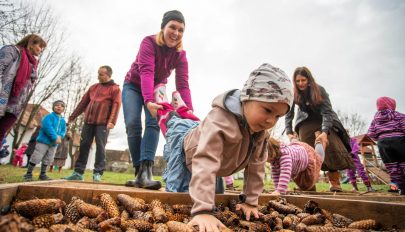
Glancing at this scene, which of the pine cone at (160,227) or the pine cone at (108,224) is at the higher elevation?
the pine cone at (108,224)

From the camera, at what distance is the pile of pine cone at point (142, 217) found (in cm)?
145

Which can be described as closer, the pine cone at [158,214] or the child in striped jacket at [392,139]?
the pine cone at [158,214]

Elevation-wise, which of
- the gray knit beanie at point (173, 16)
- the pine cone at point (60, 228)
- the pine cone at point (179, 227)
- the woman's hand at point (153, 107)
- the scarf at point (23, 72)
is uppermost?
the gray knit beanie at point (173, 16)

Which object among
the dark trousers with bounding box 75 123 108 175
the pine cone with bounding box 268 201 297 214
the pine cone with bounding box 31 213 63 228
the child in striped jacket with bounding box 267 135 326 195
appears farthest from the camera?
the dark trousers with bounding box 75 123 108 175

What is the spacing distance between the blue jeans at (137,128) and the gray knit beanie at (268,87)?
169cm

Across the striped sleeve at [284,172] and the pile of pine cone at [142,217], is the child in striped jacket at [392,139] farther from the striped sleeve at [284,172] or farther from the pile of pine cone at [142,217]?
the pile of pine cone at [142,217]

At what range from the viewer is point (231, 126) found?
2035 mm

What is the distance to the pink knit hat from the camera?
5.05m

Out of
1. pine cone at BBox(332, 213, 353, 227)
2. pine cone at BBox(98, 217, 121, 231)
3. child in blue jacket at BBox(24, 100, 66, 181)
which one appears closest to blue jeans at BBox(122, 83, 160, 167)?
pine cone at BBox(98, 217, 121, 231)

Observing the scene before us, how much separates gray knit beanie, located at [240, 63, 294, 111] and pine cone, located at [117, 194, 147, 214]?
1066mm

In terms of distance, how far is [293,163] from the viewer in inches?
167

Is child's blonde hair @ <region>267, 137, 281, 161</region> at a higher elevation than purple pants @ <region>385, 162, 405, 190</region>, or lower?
higher

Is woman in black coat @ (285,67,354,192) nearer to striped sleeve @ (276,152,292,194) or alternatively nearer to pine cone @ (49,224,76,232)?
striped sleeve @ (276,152,292,194)

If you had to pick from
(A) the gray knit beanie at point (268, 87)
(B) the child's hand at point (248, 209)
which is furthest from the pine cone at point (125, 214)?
(A) the gray knit beanie at point (268, 87)
